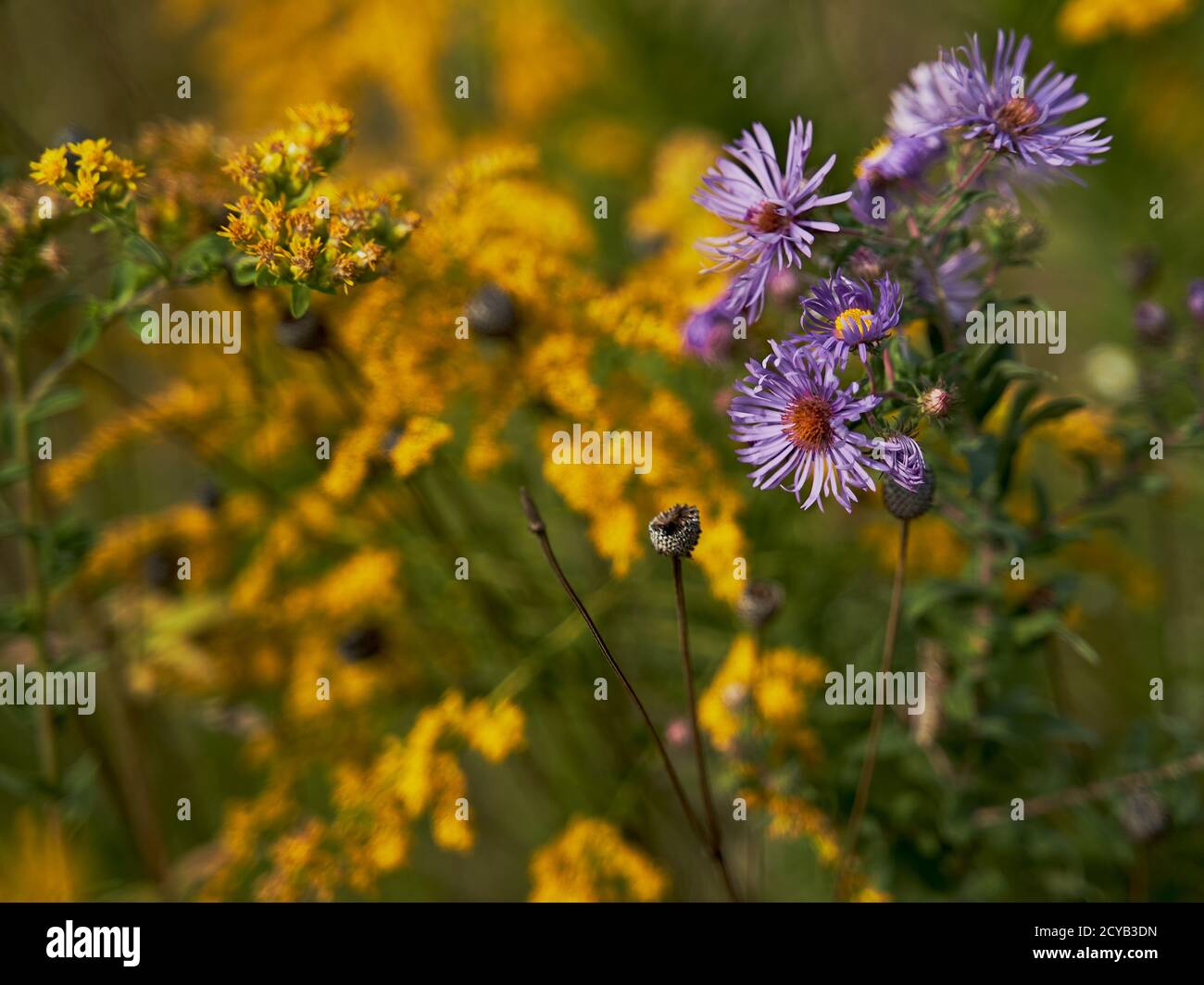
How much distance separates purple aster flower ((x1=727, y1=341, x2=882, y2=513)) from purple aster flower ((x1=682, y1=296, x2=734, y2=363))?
0.17 meters

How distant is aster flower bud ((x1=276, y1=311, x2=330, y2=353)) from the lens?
1196 mm

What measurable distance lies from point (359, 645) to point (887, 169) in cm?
101

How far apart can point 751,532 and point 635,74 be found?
1295 millimetres

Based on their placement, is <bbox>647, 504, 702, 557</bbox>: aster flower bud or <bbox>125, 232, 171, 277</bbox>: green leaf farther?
<bbox>125, 232, 171, 277</bbox>: green leaf

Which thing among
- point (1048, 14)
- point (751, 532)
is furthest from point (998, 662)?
point (1048, 14)

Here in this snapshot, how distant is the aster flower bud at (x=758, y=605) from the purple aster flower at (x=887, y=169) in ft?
1.44

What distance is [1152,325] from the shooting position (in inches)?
48.0

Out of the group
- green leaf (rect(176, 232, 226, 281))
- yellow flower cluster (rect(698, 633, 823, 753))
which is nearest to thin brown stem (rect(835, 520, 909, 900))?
yellow flower cluster (rect(698, 633, 823, 753))

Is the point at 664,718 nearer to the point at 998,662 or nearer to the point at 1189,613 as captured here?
the point at 998,662

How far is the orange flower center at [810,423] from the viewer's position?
854 millimetres

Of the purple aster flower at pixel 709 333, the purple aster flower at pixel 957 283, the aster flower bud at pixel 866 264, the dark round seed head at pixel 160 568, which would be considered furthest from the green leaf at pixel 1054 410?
the dark round seed head at pixel 160 568

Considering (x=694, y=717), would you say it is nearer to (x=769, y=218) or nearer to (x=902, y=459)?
(x=902, y=459)

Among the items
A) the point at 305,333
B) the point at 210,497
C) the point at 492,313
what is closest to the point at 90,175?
the point at 305,333

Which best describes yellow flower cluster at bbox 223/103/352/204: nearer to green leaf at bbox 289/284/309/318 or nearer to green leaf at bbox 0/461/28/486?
green leaf at bbox 289/284/309/318
